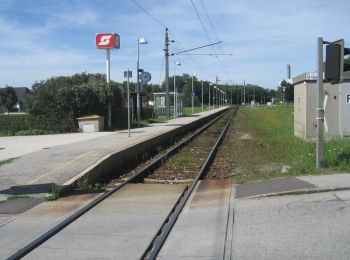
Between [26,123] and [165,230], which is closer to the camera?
[165,230]

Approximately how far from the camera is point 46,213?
342 inches

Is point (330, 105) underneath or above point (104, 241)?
above

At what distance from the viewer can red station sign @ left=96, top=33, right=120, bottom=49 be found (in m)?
36.8

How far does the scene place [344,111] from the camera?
1925 centimetres

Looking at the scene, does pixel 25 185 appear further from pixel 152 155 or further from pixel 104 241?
Answer: pixel 152 155

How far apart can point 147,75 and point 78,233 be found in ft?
102

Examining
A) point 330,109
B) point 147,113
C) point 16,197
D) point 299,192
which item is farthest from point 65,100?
point 299,192

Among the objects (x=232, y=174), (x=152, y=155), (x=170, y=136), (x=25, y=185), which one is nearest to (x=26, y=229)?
(x=25, y=185)

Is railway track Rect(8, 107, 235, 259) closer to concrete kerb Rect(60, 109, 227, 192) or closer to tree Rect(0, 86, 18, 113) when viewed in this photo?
concrete kerb Rect(60, 109, 227, 192)

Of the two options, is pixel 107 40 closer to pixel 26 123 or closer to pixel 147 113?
pixel 26 123

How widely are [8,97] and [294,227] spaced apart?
307 feet

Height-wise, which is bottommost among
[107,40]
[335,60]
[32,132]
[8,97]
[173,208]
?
[173,208]

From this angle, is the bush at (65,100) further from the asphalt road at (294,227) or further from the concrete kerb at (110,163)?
the asphalt road at (294,227)

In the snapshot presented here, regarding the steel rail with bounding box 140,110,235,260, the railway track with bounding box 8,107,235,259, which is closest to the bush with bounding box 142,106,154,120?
the railway track with bounding box 8,107,235,259
